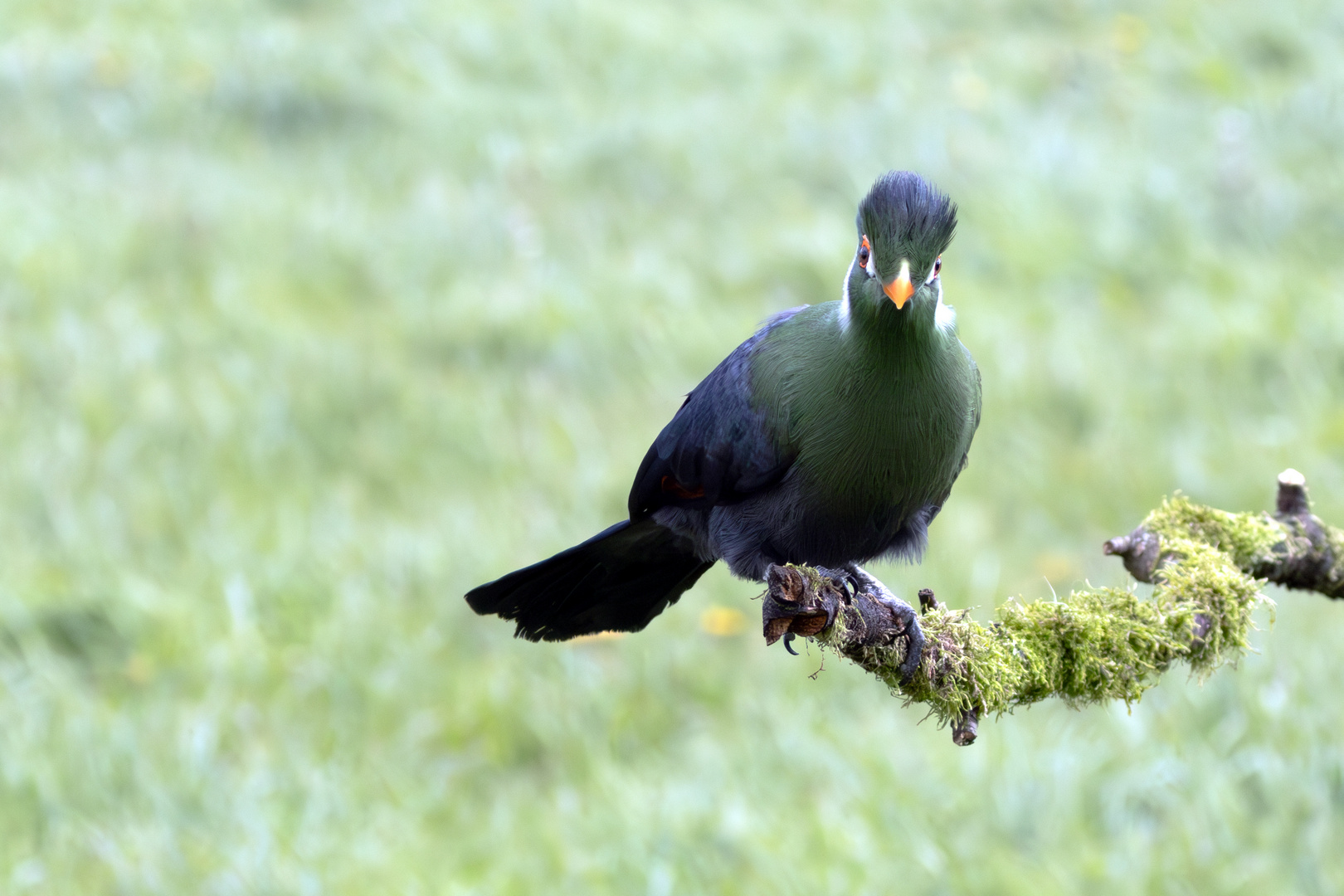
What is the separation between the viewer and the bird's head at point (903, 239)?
8.09 feet

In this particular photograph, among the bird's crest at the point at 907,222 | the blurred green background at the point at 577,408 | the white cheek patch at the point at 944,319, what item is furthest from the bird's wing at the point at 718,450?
the blurred green background at the point at 577,408

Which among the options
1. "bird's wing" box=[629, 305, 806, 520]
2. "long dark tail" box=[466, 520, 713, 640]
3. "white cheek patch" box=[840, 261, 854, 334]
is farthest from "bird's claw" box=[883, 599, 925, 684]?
"long dark tail" box=[466, 520, 713, 640]

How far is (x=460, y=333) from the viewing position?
242 inches

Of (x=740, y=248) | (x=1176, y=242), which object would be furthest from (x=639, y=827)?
(x=1176, y=242)

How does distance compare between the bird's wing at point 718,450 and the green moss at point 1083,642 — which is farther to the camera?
the bird's wing at point 718,450

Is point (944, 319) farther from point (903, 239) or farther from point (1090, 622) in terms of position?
point (1090, 622)

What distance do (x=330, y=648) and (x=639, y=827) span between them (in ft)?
4.36

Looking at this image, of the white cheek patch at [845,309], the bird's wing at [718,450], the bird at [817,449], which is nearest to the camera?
the bird at [817,449]

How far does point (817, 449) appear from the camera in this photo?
8.89ft

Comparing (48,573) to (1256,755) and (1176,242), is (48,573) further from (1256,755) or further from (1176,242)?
(1176,242)

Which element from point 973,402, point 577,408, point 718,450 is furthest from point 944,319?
point 577,408

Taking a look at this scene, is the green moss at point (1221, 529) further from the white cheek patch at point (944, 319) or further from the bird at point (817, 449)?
the white cheek patch at point (944, 319)

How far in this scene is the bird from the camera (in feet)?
8.39

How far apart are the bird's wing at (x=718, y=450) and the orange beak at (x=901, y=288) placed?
1.45 ft
